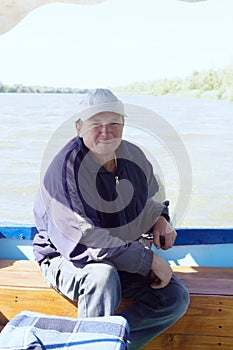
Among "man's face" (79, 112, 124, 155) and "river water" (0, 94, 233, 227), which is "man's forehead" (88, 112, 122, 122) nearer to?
"man's face" (79, 112, 124, 155)

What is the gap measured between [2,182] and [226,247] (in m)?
2.77

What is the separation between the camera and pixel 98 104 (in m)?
1.90

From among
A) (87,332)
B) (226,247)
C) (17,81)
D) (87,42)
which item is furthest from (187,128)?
(87,332)

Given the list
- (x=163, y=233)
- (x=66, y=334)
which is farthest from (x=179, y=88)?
(x=66, y=334)

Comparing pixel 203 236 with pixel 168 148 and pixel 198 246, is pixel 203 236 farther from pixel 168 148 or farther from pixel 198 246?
pixel 168 148

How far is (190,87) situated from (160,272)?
5.96 ft

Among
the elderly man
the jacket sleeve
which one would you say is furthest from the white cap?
the jacket sleeve

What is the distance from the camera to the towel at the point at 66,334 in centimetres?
A: 153

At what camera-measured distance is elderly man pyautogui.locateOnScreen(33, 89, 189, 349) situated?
180cm

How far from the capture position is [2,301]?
218 centimetres

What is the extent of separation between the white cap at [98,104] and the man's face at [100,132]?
0.02 meters

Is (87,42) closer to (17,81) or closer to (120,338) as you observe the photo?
(17,81)

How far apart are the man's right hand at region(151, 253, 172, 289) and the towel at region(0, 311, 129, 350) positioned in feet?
1.05

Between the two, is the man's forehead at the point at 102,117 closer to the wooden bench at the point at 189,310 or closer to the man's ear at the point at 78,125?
the man's ear at the point at 78,125
